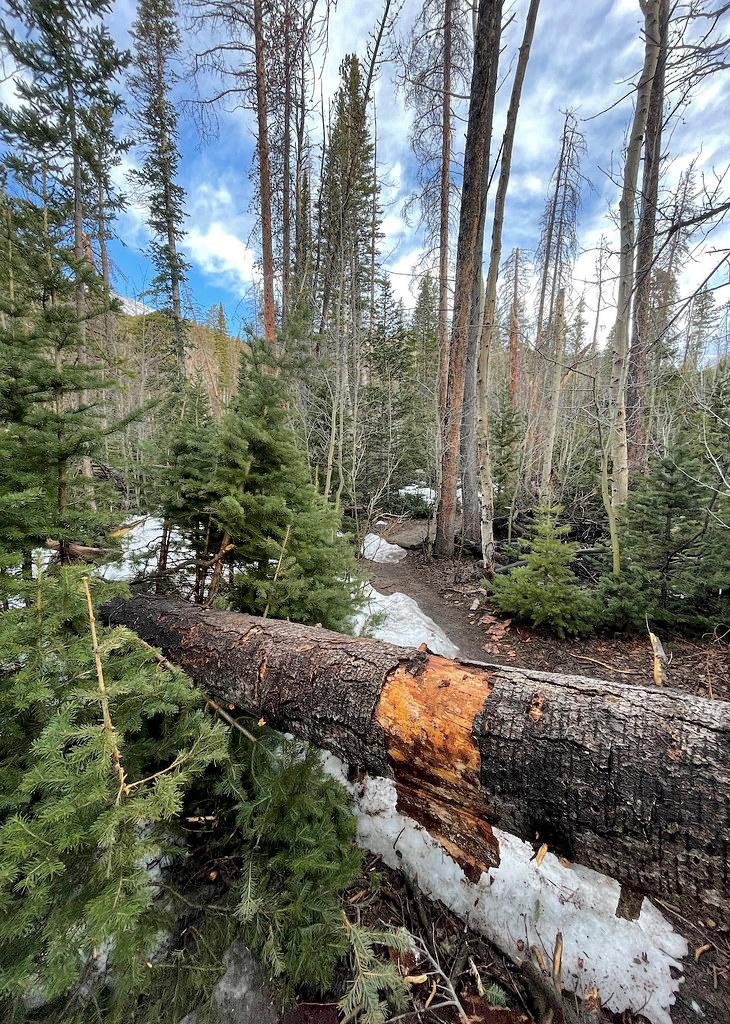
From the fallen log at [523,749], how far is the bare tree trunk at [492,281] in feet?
18.6

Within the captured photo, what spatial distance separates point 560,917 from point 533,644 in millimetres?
3700

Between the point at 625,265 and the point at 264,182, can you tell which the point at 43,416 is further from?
the point at 264,182

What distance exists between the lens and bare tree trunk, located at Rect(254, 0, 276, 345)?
7.75 meters

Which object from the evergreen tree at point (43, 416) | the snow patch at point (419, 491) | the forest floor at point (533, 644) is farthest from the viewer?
the snow patch at point (419, 491)

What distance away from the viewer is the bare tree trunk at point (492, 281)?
6281mm

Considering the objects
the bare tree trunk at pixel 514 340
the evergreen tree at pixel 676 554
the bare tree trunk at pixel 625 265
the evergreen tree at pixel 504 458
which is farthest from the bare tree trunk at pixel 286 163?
the bare tree trunk at pixel 514 340

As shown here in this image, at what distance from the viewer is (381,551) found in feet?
33.0

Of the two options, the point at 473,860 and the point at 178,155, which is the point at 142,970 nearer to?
the point at 473,860

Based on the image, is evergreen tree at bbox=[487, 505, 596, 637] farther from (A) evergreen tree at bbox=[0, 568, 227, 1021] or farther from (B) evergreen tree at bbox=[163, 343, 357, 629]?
(A) evergreen tree at bbox=[0, 568, 227, 1021]

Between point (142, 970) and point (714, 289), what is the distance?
161 inches

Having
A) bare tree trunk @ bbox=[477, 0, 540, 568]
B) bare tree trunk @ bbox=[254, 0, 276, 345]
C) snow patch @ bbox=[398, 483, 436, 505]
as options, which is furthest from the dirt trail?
bare tree trunk @ bbox=[254, 0, 276, 345]

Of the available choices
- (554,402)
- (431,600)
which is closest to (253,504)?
(431,600)

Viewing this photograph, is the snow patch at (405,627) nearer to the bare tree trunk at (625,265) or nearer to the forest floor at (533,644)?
the forest floor at (533,644)

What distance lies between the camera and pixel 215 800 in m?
2.04
